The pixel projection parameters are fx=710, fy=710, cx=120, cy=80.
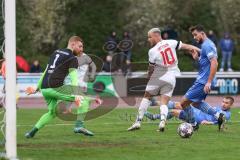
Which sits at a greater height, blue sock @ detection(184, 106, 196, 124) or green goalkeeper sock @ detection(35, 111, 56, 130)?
green goalkeeper sock @ detection(35, 111, 56, 130)

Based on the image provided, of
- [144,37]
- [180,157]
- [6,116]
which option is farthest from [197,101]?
[144,37]

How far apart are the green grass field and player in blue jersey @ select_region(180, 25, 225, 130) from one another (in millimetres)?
576

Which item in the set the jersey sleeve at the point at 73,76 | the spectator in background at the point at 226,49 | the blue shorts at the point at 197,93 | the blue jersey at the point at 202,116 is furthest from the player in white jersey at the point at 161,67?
the spectator in background at the point at 226,49

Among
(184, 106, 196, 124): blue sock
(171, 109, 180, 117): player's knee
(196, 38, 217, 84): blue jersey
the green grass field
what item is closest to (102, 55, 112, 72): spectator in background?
the green grass field

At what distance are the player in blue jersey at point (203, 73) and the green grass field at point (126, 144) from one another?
1.89ft

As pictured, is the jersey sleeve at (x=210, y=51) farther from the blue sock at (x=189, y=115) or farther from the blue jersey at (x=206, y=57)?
the blue sock at (x=189, y=115)

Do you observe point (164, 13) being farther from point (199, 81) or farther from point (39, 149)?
point (39, 149)

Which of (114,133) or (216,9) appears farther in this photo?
(216,9)

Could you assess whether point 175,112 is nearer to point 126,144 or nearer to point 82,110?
point 82,110

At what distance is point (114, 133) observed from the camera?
15727 mm

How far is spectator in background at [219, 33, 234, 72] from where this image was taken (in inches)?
1417

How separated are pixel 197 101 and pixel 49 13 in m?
28.6

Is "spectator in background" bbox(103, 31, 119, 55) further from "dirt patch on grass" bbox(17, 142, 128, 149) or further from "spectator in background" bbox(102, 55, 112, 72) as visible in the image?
"dirt patch on grass" bbox(17, 142, 128, 149)

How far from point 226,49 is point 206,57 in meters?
20.8
